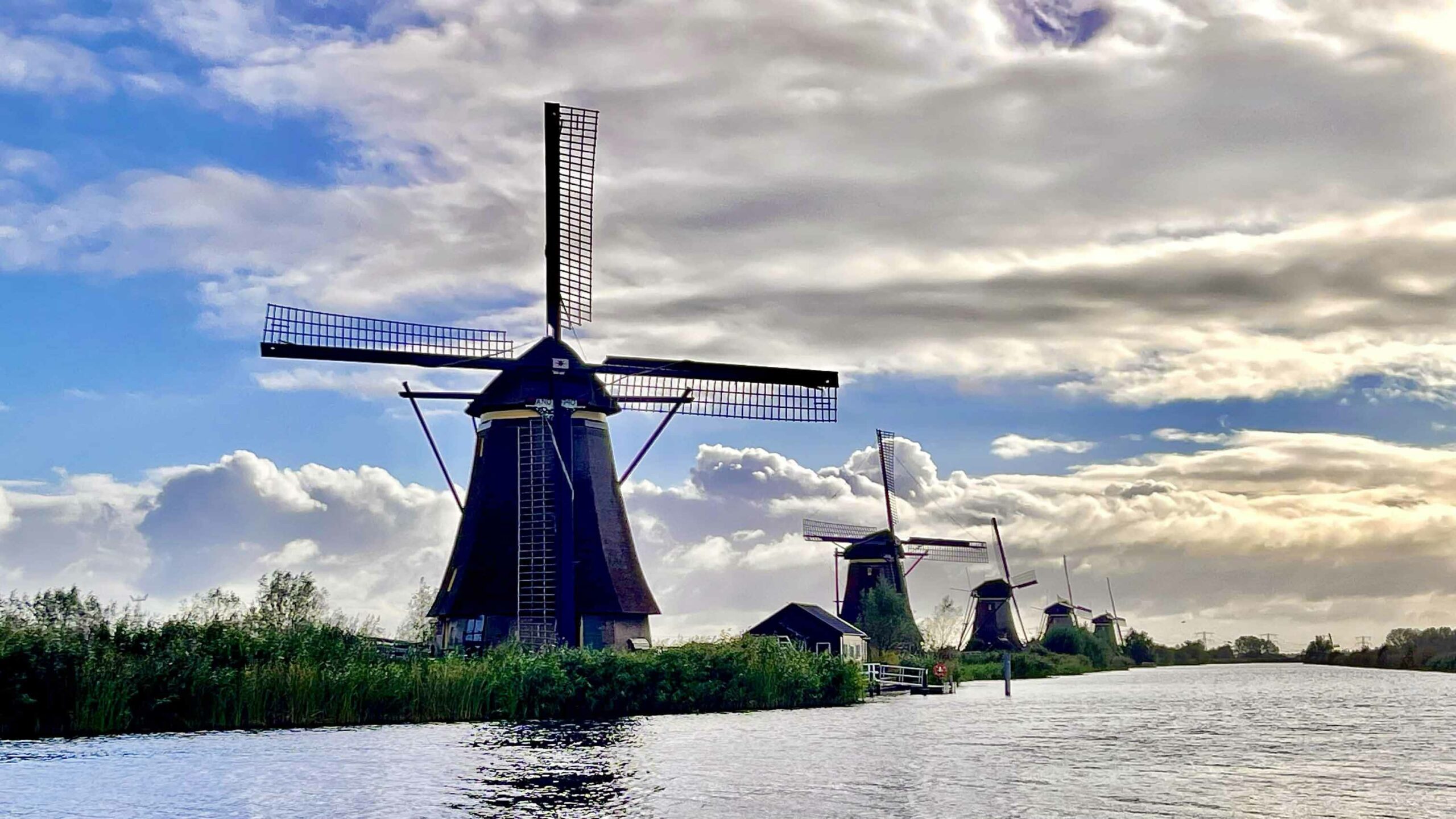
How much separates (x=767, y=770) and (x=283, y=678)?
11702 mm

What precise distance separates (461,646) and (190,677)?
33.2 feet

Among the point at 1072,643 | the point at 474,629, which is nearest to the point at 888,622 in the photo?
the point at 474,629

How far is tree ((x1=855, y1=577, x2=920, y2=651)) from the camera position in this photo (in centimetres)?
6190

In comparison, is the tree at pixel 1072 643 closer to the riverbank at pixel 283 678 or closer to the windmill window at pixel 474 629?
the windmill window at pixel 474 629

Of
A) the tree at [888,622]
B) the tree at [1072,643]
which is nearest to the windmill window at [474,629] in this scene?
the tree at [888,622]

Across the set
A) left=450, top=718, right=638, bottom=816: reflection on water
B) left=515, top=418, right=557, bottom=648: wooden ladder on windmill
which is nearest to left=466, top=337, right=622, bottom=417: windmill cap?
left=515, top=418, right=557, bottom=648: wooden ladder on windmill

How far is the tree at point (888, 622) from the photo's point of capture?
61900 millimetres

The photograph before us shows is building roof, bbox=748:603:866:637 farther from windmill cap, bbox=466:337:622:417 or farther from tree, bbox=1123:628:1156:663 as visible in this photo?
tree, bbox=1123:628:1156:663

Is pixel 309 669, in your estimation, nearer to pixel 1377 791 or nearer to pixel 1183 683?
pixel 1377 791

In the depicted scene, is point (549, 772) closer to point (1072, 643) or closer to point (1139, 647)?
point (1072, 643)

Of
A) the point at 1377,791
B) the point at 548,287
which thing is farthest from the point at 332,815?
the point at 548,287

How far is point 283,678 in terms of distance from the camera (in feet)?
90.6

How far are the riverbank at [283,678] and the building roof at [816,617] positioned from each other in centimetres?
2032

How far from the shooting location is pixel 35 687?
24906mm
